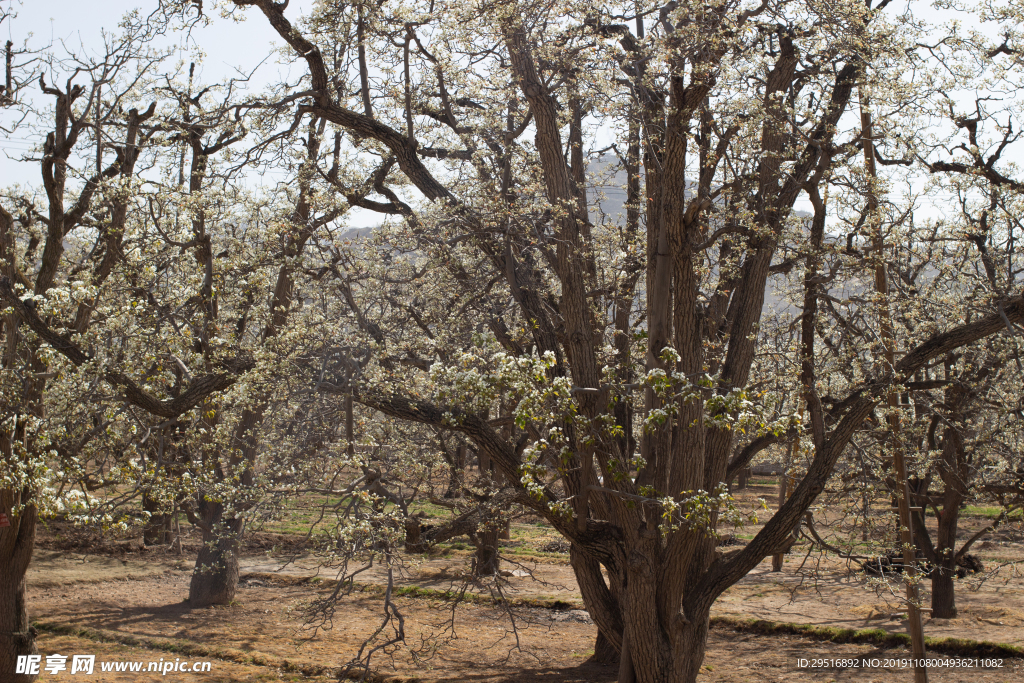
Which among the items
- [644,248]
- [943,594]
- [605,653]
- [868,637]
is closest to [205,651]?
[605,653]

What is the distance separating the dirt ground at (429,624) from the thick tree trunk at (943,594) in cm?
27

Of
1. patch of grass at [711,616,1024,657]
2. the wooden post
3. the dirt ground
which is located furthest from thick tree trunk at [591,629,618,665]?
the wooden post

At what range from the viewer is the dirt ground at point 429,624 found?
30.9ft

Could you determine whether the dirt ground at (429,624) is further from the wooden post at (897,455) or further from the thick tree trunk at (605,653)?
the wooden post at (897,455)

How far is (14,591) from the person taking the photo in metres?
8.18

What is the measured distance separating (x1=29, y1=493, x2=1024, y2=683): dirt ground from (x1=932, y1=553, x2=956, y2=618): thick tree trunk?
10.5 inches

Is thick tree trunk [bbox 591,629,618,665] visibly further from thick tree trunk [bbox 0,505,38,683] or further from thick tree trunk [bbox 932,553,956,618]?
thick tree trunk [bbox 0,505,38,683]

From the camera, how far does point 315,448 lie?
7496 mm

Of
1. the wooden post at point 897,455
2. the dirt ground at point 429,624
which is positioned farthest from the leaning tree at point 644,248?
the dirt ground at point 429,624

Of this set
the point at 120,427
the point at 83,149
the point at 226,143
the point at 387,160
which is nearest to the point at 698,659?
the point at 387,160

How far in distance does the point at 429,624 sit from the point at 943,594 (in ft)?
27.6

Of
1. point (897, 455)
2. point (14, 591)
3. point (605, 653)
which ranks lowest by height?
point (605, 653)

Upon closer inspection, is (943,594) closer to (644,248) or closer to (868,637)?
(868,637)

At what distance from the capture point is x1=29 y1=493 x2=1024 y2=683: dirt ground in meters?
9.42
